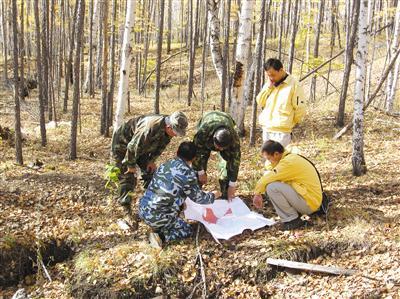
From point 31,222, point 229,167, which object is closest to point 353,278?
point 229,167

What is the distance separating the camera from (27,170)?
707cm

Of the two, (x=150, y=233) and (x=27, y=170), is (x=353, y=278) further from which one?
(x=27, y=170)

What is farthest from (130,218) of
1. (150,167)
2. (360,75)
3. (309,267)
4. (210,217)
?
(360,75)

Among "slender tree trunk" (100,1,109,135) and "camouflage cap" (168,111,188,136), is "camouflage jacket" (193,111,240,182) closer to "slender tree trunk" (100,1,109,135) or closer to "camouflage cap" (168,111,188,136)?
"camouflage cap" (168,111,188,136)

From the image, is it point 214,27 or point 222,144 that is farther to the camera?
point 214,27

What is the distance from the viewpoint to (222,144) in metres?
4.52

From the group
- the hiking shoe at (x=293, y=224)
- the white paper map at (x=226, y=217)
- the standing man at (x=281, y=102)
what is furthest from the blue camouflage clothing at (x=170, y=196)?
the standing man at (x=281, y=102)

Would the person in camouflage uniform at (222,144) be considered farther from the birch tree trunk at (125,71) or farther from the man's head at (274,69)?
the birch tree trunk at (125,71)

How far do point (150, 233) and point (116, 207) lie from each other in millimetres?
1188

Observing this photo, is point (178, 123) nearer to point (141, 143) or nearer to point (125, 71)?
point (141, 143)

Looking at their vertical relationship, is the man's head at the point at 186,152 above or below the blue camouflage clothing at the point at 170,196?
above

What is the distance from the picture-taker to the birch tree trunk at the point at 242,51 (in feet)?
26.9

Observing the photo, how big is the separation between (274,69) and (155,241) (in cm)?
270

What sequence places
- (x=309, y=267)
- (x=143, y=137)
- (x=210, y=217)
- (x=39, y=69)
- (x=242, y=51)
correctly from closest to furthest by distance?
(x=309, y=267), (x=143, y=137), (x=210, y=217), (x=242, y=51), (x=39, y=69)
